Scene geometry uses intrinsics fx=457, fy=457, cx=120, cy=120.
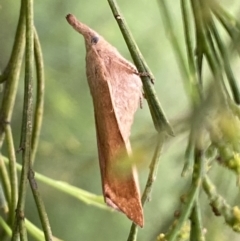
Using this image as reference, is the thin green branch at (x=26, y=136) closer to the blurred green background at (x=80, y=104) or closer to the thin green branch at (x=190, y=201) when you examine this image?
the thin green branch at (x=190, y=201)

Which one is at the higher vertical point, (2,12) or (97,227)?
(2,12)

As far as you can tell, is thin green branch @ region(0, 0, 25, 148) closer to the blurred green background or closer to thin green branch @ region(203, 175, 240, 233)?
thin green branch @ region(203, 175, 240, 233)

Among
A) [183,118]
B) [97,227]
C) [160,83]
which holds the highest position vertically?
[183,118]

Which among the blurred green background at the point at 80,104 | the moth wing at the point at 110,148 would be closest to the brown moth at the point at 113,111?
the moth wing at the point at 110,148

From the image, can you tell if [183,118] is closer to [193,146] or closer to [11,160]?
[193,146]

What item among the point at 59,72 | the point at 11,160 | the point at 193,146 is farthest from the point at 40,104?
the point at 59,72
